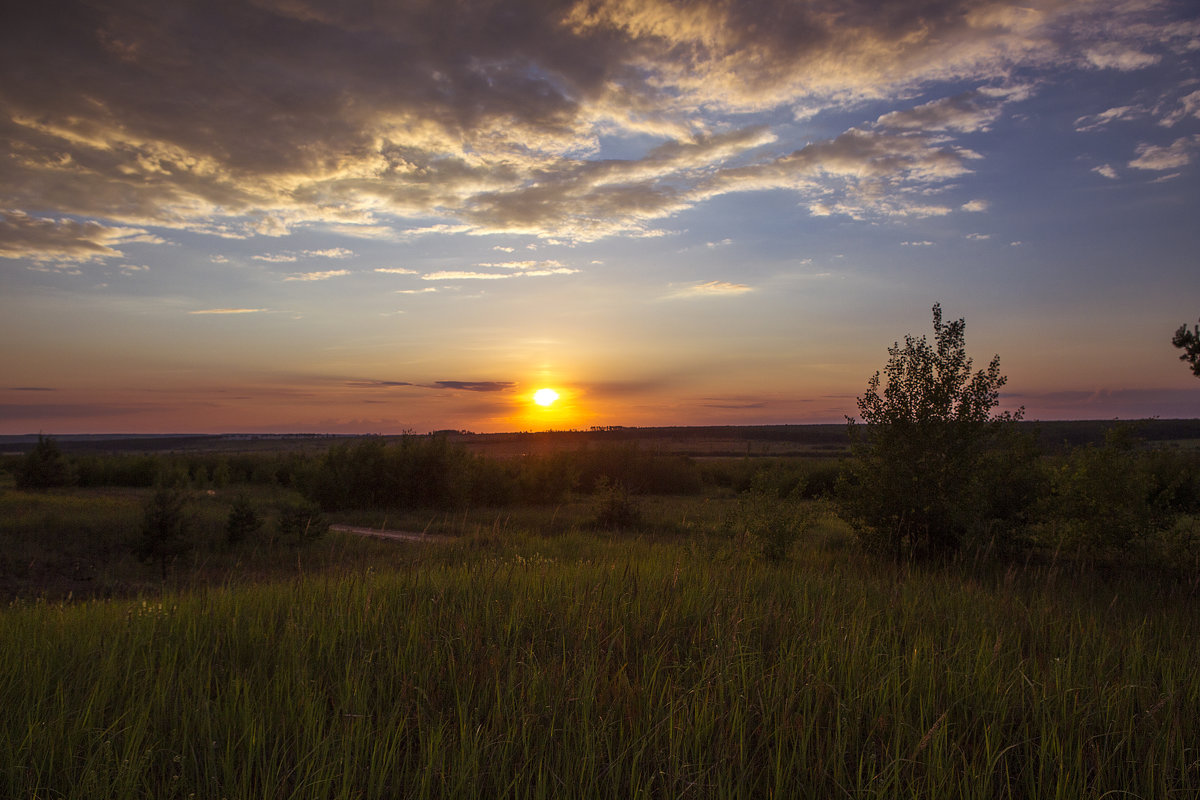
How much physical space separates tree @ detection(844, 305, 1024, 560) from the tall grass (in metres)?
6.80

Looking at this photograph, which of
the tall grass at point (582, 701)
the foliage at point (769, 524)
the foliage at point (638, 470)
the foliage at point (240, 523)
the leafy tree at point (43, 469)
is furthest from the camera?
the foliage at point (638, 470)

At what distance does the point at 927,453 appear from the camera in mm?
12625

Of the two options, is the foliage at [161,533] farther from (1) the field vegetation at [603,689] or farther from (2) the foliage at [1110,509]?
(2) the foliage at [1110,509]

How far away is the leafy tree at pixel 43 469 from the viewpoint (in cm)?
3381

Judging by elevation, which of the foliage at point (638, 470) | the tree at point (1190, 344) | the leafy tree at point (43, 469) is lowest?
the foliage at point (638, 470)

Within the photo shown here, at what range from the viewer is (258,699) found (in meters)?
3.72

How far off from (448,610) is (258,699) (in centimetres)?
179

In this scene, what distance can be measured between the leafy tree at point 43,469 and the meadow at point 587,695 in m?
37.5

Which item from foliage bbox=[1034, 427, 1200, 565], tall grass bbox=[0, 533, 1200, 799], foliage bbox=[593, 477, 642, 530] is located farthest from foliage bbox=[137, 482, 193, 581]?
foliage bbox=[1034, 427, 1200, 565]

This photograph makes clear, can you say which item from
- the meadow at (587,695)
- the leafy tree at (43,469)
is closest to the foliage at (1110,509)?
the meadow at (587,695)

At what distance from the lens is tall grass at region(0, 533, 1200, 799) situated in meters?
3.01

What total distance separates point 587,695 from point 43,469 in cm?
4338

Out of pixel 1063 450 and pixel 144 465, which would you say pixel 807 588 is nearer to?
pixel 1063 450

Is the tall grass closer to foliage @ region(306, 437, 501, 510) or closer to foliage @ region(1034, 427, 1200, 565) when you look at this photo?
foliage @ region(1034, 427, 1200, 565)
